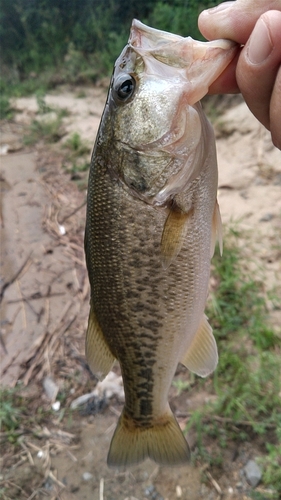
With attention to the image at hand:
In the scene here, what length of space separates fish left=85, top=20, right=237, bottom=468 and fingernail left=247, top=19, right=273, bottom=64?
0.08m

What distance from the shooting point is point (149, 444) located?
5.58 feet

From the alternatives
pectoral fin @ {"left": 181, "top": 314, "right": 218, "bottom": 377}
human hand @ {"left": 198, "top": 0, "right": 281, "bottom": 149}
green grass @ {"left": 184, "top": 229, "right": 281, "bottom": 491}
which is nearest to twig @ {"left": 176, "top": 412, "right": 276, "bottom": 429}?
green grass @ {"left": 184, "top": 229, "right": 281, "bottom": 491}

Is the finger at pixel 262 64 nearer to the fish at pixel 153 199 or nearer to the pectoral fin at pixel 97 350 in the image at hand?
the fish at pixel 153 199

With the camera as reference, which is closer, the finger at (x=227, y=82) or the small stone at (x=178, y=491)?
the finger at (x=227, y=82)

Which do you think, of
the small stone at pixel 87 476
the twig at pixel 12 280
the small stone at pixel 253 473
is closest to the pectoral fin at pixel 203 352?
the small stone at pixel 253 473

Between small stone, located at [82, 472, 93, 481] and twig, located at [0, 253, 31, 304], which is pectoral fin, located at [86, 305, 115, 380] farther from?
twig, located at [0, 253, 31, 304]

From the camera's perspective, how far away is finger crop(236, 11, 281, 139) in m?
1.19

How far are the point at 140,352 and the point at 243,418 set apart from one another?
1357 millimetres

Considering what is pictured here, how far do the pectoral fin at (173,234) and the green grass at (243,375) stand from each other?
1.53m

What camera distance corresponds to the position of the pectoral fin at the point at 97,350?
5.19 feet

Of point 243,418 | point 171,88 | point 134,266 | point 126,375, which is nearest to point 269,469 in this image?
point 243,418

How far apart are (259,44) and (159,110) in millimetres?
340

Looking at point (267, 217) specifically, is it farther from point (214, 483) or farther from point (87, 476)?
point (87, 476)

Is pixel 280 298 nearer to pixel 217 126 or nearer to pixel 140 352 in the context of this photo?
pixel 140 352
